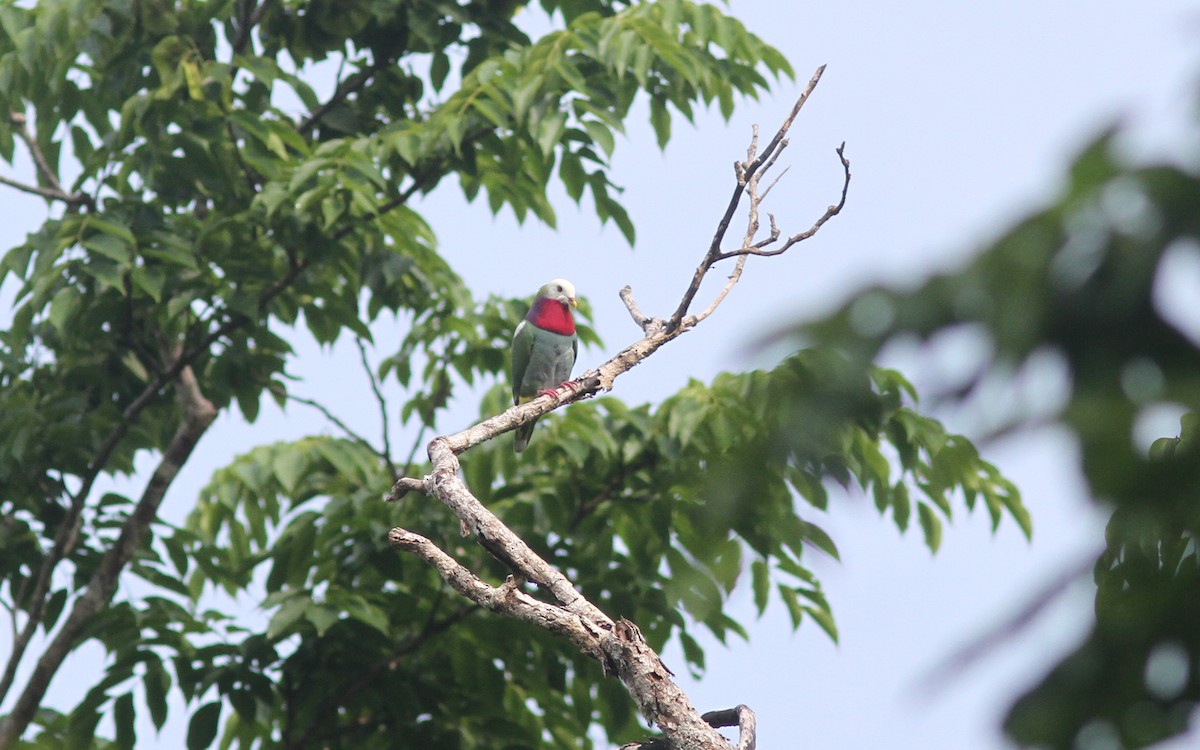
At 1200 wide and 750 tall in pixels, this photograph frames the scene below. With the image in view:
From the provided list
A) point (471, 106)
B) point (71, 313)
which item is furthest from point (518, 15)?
point (71, 313)

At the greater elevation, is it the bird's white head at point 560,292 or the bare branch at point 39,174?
the bare branch at point 39,174

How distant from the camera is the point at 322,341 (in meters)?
5.98

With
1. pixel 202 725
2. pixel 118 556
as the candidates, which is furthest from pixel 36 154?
pixel 202 725

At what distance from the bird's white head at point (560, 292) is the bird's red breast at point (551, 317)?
3 centimetres

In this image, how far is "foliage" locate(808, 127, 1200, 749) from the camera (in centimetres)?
78

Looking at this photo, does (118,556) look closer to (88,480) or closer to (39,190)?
(88,480)

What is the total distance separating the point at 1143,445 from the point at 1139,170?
0.17 meters

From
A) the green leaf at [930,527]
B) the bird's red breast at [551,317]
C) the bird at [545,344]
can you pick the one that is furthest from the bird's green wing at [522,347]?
the green leaf at [930,527]

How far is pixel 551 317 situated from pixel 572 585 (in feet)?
9.59

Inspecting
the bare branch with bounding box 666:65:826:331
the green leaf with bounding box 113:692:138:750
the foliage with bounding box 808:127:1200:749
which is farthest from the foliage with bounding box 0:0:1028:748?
the foliage with bounding box 808:127:1200:749

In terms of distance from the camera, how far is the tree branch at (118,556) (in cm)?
542

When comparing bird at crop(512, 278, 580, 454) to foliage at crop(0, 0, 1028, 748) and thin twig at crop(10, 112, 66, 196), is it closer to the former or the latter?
foliage at crop(0, 0, 1028, 748)

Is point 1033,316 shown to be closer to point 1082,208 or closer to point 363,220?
point 1082,208

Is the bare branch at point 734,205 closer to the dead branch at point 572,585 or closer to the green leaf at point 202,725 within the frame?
the dead branch at point 572,585
